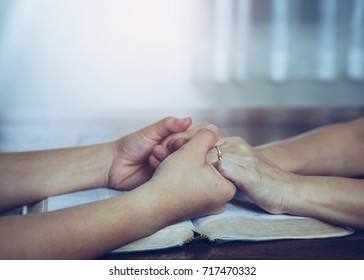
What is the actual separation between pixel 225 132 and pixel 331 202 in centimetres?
109

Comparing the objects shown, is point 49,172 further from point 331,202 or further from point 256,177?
point 331,202

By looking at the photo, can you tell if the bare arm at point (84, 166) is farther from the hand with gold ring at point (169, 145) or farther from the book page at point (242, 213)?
the book page at point (242, 213)

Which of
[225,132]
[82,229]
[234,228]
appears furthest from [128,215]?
[225,132]

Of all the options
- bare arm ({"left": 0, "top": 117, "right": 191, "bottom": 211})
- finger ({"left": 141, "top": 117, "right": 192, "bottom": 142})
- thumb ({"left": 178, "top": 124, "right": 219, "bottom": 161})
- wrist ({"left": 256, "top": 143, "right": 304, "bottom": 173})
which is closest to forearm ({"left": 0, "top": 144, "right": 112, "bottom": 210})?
bare arm ({"left": 0, "top": 117, "right": 191, "bottom": 211})

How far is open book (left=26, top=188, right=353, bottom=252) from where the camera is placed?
2.75 feet

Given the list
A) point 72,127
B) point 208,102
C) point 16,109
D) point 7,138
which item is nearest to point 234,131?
point 72,127

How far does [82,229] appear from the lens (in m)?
0.75

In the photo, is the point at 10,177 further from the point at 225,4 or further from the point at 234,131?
the point at 225,4

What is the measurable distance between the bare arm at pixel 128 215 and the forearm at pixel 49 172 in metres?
0.24

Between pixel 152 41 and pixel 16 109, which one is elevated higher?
pixel 152 41

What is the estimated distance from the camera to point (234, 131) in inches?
80.7

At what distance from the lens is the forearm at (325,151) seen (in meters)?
1.17

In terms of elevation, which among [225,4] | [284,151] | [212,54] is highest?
[225,4]

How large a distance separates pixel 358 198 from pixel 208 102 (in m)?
2.21
